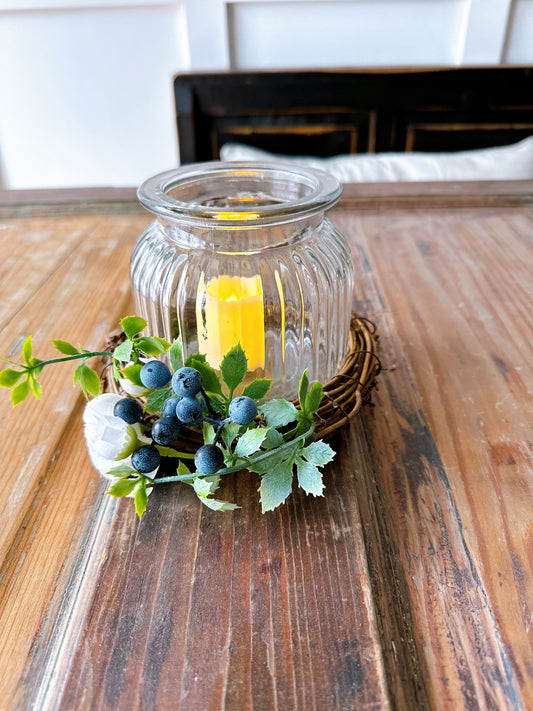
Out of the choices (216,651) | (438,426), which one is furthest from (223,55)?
(216,651)

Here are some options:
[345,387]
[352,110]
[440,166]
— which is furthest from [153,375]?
[352,110]

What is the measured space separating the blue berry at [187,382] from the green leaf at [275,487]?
0.06 meters

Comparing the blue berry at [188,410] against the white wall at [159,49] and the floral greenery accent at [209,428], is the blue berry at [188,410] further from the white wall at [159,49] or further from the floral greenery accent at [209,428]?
the white wall at [159,49]

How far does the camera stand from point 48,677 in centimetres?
27

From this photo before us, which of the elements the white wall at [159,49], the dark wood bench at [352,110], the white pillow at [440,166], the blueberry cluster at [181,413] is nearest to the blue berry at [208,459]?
the blueberry cluster at [181,413]

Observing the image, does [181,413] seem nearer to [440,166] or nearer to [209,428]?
[209,428]

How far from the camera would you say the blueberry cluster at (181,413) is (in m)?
0.30

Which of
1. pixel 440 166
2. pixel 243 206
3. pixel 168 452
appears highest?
pixel 243 206

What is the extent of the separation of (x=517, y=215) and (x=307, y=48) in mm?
944

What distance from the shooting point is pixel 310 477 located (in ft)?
1.02

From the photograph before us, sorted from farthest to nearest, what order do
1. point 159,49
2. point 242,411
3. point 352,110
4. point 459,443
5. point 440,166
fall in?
point 159,49 → point 352,110 → point 440,166 → point 459,443 → point 242,411

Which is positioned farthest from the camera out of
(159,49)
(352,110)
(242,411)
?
(159,49)

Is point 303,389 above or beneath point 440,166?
above

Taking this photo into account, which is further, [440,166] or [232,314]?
[440,166]
